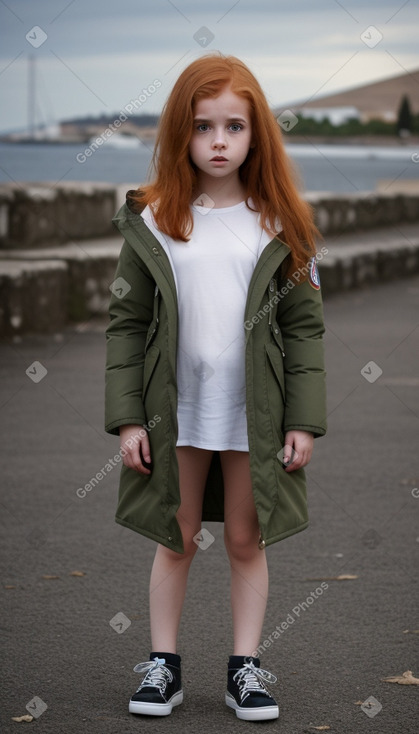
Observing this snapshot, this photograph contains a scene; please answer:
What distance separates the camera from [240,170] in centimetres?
284

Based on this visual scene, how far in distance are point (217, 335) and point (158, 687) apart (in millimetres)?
879

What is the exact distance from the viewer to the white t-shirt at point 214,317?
2.71m

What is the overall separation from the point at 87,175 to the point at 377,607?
54.0ft

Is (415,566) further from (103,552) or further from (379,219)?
(379,219)

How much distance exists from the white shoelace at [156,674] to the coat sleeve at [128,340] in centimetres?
60

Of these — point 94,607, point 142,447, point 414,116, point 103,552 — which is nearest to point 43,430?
point 103,552

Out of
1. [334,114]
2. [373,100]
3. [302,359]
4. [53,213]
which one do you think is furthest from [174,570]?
[373,100]

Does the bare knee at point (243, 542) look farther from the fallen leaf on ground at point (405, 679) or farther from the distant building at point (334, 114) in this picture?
the distant building at point (334, 114)

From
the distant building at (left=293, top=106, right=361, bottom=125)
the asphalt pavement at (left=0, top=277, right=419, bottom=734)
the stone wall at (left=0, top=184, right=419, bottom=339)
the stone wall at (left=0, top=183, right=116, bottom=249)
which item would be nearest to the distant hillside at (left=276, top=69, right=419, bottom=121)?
the distant building at (left=293, top=106, right=361, bottom=125)

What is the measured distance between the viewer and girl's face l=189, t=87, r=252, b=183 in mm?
2688

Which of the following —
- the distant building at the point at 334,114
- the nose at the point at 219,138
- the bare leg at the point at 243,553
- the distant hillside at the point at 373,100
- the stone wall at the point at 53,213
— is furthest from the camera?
the distant hillside at the point at 373,100

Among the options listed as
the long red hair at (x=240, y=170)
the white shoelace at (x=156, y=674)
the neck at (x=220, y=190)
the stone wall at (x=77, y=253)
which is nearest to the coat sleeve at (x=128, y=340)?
the long red hair at (x=240, y=170)

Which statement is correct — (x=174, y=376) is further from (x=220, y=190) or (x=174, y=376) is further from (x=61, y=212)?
(x=61, y=212)

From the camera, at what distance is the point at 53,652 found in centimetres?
316
